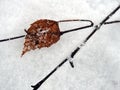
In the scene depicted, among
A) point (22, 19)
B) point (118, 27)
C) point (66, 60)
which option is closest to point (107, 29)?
point (118, 27)

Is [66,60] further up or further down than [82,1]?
further down

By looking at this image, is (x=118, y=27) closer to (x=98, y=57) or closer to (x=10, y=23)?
(x=98, y=57)

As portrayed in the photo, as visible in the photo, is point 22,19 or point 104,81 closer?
point 104,81

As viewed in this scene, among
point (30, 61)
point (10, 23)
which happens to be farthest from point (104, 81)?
point (10, 23)

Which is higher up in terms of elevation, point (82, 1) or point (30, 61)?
point (82, 1)

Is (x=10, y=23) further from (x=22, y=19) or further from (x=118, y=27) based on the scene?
(x=118, y=27)
